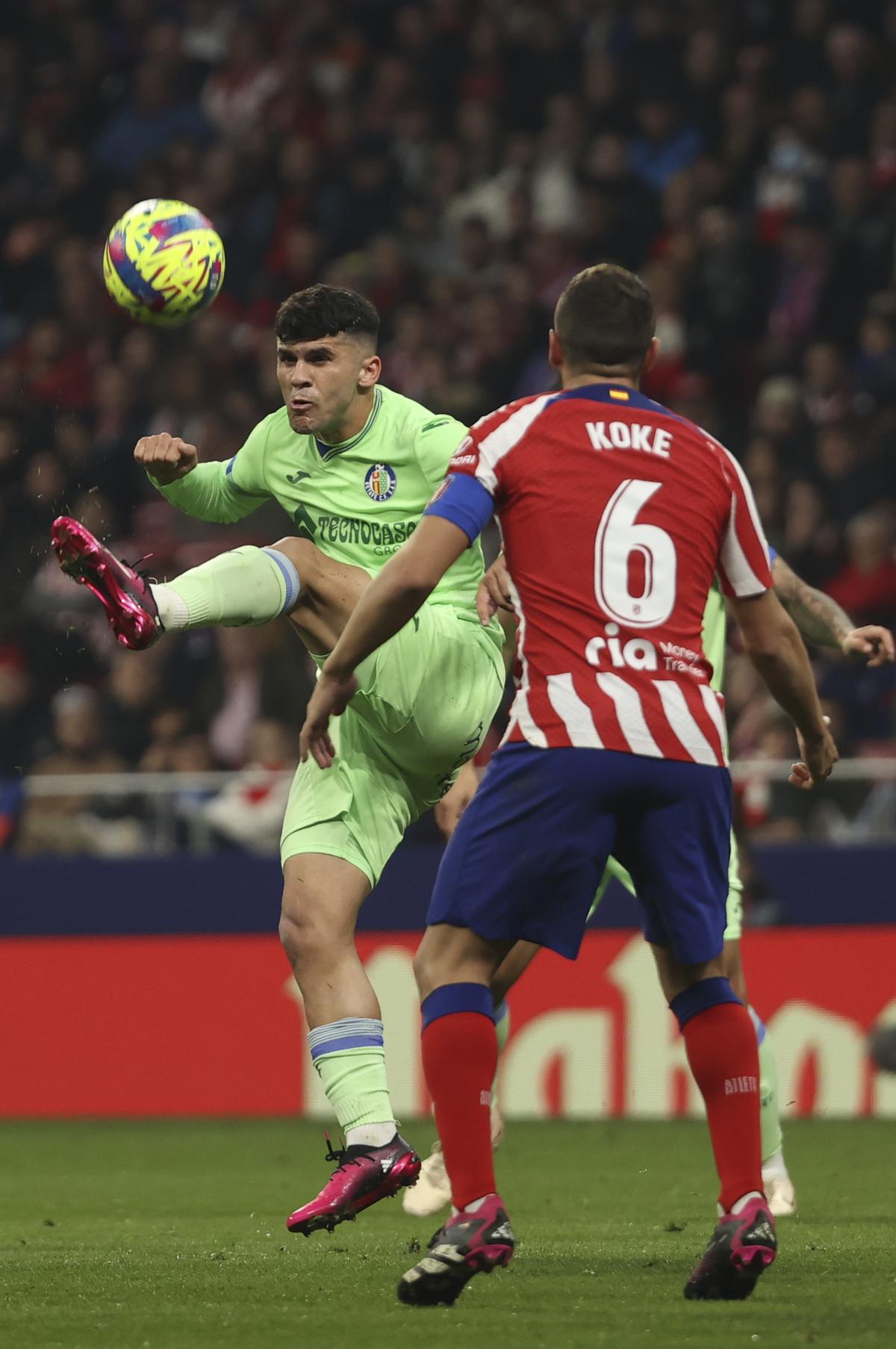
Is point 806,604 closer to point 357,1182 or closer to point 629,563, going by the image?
point 629,563

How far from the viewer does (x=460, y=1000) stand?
4.31 metres

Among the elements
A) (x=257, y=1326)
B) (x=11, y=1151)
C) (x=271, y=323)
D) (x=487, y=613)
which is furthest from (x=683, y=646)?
(x=271, y=323)

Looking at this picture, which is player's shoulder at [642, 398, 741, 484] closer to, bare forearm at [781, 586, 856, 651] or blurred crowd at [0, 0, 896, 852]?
bare forearm at [781, 586, 856, 651]

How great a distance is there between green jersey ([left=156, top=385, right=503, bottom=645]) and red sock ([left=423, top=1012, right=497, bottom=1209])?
5.74 feet

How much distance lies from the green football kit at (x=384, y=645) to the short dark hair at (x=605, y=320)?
128 centimetres

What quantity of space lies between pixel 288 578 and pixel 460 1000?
1.59m

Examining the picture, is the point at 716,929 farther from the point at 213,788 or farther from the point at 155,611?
the point at 213,788

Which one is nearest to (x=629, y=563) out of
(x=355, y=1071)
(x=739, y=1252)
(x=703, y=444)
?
(x=703, y=444)

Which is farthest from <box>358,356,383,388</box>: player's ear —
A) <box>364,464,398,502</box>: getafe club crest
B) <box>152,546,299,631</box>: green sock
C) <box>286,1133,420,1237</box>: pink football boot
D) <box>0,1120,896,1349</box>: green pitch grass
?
<box>0,1120,896,1349</box>: green pitch grass

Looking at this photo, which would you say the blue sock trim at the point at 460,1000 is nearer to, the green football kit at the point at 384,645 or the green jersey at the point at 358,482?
the green football kit at the point at 384,645

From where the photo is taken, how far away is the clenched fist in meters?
5.68

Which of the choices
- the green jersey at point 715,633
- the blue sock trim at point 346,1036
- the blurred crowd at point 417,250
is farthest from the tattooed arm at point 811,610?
the blurred crowd at point 417,250

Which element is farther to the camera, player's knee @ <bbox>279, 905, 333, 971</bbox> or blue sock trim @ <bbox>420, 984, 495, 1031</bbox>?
player's knee @ <bbox>279, 905, 333, 971</bbox>

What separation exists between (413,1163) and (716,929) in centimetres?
125
